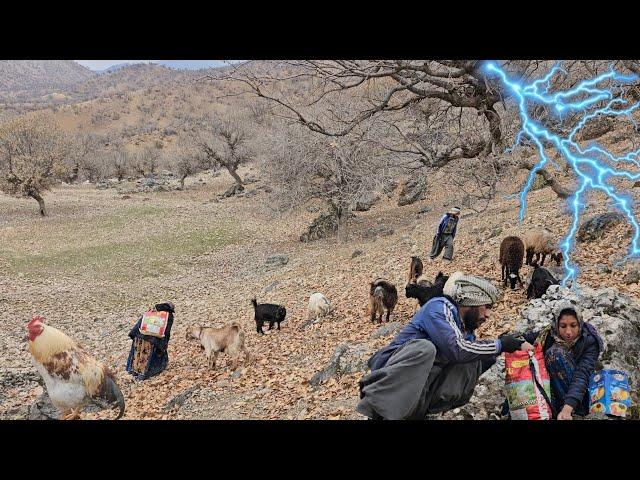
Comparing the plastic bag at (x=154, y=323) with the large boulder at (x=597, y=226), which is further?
the large boulder at (x=597, y=226)

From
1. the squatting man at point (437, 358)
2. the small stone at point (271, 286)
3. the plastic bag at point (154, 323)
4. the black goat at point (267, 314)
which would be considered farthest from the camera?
the small stone at point (271, 286)

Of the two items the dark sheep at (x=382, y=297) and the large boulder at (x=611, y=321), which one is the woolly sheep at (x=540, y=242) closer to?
the dark sheep at (x=382, y=297)

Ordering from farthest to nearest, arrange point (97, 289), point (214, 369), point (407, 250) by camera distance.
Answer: point (97, 289), point (407, 250), point (214, 369)

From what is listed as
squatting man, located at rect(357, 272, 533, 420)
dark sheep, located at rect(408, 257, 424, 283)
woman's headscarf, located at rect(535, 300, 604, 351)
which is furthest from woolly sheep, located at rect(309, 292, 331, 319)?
woman's headscarf, located at rect(535, 300, 604, 351)

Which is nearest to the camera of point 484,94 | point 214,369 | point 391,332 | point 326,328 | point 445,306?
point 445,306

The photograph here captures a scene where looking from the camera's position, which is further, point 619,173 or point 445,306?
point 619,173

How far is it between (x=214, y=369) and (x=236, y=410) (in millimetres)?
2388

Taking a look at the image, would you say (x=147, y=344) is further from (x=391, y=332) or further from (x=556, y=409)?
(x=556, y=409)

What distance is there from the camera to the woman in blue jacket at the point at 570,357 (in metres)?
4.18

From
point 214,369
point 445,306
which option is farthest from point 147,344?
point 445,306

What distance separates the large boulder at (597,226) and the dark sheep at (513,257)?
2367mm

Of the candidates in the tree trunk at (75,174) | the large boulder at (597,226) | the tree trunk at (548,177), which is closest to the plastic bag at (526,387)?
the tree trunk at (548,177)

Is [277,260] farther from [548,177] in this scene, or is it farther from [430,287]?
[548,177]

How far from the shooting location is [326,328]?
11750 millimetres
